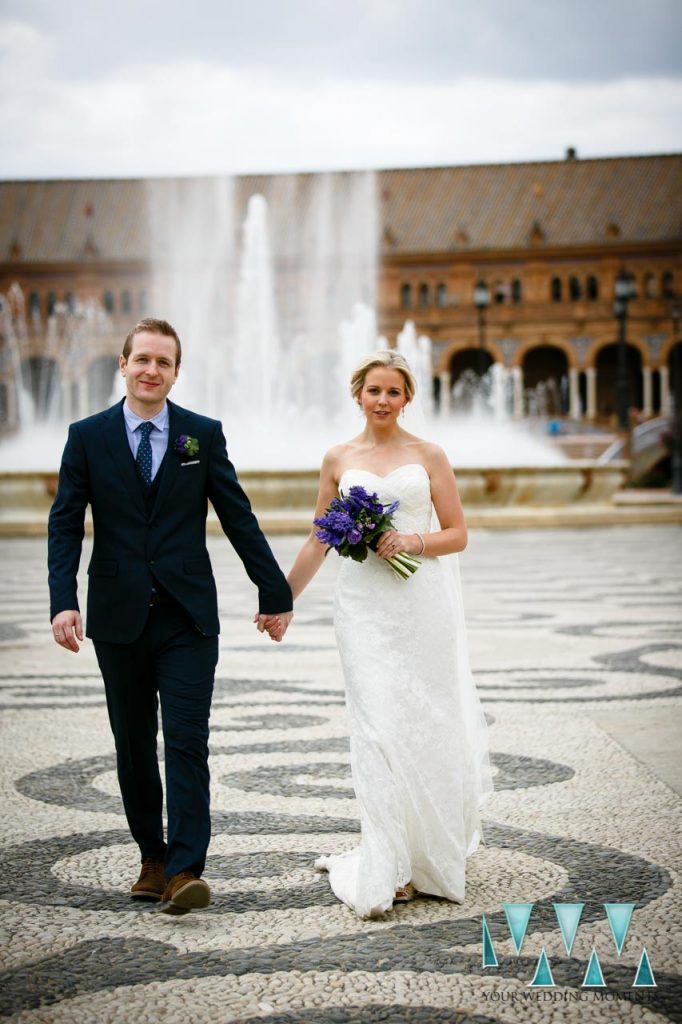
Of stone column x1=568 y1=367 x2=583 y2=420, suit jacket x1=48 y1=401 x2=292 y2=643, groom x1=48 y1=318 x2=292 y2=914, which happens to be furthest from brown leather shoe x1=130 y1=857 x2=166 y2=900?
stone column x1=568 y1=367 x2=583 y2=420

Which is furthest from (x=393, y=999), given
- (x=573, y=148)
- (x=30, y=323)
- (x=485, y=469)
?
(x=573, y=148)

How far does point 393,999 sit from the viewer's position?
9.31 ft

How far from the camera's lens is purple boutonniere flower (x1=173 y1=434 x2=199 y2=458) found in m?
3.66

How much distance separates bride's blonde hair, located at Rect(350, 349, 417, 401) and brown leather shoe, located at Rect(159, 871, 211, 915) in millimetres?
1404

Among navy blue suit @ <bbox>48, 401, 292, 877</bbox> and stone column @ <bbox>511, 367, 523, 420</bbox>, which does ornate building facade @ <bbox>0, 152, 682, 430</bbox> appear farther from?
navy blue suit @ <bbox>48, 401, 292, 877</bbox>

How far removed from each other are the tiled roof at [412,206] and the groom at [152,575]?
200 feet

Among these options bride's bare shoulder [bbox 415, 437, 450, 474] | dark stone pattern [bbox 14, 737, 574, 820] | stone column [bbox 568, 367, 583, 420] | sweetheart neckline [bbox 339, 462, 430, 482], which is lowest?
dark stone pattern [bbox 14, 737, 574, 820]

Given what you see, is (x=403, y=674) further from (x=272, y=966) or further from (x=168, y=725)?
(x=272, y=966)

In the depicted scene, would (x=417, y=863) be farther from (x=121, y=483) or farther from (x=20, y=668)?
(x=20, y=668)

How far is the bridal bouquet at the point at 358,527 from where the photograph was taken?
366 cm

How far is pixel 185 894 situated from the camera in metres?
3.36

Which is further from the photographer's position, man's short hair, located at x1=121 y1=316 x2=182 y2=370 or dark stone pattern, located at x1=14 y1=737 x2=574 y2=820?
dark stone pattern, located at x1=14 y1=737 x2=574 y2=820

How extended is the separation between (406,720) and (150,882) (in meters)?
0.77

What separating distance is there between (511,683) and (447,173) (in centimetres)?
6257
